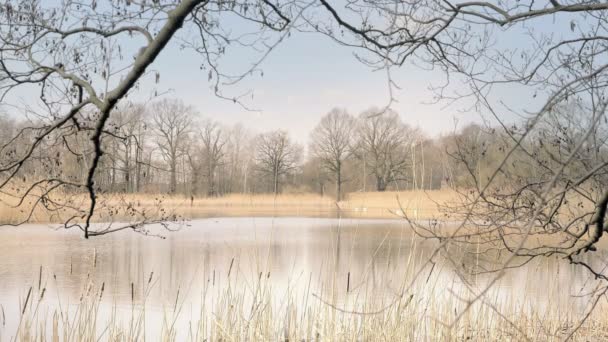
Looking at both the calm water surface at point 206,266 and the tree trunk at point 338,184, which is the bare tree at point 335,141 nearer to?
the tree trunk at point 338,184

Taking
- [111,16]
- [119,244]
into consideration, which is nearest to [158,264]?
[119,244]

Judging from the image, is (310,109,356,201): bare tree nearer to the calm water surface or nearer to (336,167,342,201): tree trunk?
(336,167,342,201): tree trunk

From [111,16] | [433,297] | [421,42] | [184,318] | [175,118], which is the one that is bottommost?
[184,318]

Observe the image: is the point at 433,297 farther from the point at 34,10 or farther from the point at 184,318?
the point at 34,10

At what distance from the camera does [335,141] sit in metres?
23.4

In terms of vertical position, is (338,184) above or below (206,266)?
above

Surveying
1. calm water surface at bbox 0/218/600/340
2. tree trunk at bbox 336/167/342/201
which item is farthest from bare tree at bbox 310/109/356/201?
calm water surface at bbox 0/218/600/340

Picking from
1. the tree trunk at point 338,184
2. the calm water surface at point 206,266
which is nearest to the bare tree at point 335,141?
the tree trunk at point 338,184

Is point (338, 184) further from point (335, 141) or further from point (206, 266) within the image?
point (206, 266)

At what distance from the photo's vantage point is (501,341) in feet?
10.6

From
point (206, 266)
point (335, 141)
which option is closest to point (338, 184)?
point (335, 141)

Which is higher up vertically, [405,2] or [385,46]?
[405,2]

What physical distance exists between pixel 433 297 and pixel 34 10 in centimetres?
282

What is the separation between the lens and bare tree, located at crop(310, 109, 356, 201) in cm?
2312
